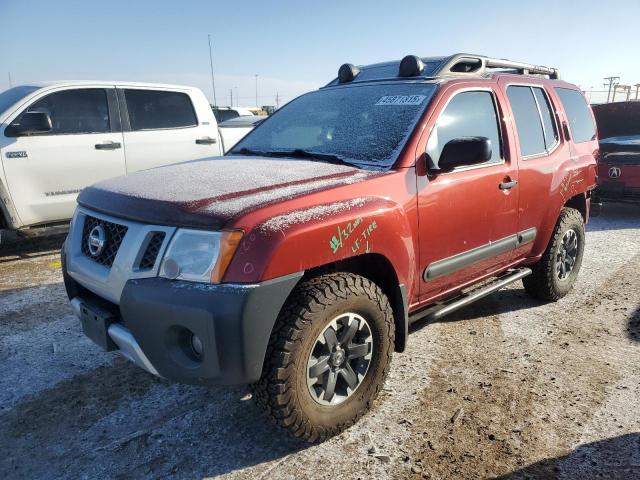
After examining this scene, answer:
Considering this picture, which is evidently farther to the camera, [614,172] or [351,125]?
[614,172]

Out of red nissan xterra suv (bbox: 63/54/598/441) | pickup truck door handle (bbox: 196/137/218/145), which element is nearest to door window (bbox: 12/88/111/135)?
pickup truck door handle (bbox: 196/137/218/145)

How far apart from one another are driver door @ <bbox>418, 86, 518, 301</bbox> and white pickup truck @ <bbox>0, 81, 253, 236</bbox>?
4080 millimetres

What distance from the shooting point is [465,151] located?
262cm

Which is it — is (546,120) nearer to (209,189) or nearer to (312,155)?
(312,155)

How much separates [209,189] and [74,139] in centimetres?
385

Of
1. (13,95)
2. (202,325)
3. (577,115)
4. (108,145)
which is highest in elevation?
(13,95)

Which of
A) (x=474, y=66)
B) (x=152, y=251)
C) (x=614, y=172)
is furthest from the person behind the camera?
(x=614, y=172)

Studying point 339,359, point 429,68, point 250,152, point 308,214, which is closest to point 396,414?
point 339,359

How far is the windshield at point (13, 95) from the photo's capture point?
514 cm

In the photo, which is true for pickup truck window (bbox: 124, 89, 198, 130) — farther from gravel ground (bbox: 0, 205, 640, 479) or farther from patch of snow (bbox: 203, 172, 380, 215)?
patch of snow (bbox: 203, 172, 380, 215)

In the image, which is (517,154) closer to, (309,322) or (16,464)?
(309,322)

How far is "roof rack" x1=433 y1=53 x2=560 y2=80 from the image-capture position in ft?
10.8

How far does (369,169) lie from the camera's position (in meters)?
2.65

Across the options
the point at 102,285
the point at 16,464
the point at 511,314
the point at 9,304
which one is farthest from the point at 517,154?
the point at 9,304
